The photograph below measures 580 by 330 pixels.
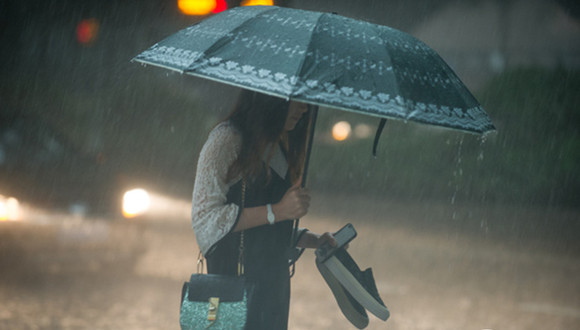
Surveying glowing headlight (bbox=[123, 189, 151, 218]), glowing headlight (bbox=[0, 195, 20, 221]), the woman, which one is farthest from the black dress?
glowing headlight (bbox=[0, 195, 20, 221])

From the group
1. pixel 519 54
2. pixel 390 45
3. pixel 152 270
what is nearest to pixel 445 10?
pixel 519 54

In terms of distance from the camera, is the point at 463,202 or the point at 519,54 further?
the point at 519,54

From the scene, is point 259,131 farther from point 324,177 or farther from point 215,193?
point 324,177

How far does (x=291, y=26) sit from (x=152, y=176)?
547 inches

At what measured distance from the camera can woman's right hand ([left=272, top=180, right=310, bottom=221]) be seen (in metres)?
2.43

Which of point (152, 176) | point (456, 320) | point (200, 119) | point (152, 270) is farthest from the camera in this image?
point (200, 119)

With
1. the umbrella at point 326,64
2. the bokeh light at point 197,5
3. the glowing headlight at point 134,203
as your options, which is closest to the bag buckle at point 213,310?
the umbrella at point 326,64

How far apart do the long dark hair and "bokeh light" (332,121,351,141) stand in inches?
608

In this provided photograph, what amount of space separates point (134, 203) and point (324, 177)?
7974 mm

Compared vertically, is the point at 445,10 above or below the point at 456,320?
above

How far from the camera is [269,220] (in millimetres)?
2428

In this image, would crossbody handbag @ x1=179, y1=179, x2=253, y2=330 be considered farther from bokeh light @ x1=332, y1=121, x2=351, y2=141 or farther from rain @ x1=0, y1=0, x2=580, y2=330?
bokeh light @ x1=332, y1=121, x2=351, y2=141

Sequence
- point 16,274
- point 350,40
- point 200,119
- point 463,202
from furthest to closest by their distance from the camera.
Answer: point 200,119 < point 463,202 < point 16,274 < point 350,40

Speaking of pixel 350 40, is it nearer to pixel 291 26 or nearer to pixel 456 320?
pixel 291 26
